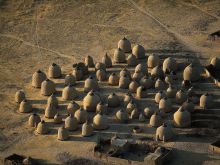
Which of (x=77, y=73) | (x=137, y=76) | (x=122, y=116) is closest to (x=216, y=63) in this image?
(x=137, y=76)

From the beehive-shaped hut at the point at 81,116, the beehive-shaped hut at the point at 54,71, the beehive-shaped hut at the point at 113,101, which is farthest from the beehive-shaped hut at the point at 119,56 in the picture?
the beehive-shaped hut at the point at 81,116

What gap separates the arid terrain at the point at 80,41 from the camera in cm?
3678

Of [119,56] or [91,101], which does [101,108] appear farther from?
[119,56]

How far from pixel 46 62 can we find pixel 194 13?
1280 cm

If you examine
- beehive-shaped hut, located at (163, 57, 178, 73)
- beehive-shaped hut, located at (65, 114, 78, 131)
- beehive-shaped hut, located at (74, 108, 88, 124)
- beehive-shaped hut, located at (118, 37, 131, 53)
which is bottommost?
beehive-shaped hut, located at (65, 114, 78, 131)

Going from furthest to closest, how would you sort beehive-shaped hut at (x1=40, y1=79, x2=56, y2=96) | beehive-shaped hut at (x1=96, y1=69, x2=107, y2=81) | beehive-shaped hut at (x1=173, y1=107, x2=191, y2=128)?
beehive-shaped hut at (x1=96, y1=69, x2=107, y2=81) → beehive-shaped hut at (x1=40, y1=79, x2=56, y2=96) → beehive-shaped hut at (x1=173, y1=107, x2=191, y2=128)

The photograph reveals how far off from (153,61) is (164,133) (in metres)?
8.99

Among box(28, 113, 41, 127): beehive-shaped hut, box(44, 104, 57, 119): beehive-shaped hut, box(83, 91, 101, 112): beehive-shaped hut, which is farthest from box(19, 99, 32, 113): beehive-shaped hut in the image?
box(83, 91, 101, 112): beehive-shaped hut

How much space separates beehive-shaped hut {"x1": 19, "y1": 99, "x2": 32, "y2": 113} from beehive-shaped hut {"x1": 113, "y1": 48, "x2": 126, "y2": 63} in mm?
7588

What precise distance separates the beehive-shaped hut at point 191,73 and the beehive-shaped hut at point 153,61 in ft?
8.26

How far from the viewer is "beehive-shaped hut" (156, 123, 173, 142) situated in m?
36.4

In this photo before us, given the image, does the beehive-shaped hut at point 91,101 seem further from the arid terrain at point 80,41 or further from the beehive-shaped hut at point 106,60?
the beehive-shaped hut at point 106,60

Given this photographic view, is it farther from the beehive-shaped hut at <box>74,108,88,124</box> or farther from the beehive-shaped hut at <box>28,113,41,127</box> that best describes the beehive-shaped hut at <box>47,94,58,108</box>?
the beehive-shaped hut at <box>74,108,88,124</box>

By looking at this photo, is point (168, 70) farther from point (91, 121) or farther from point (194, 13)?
point (194, 13)
